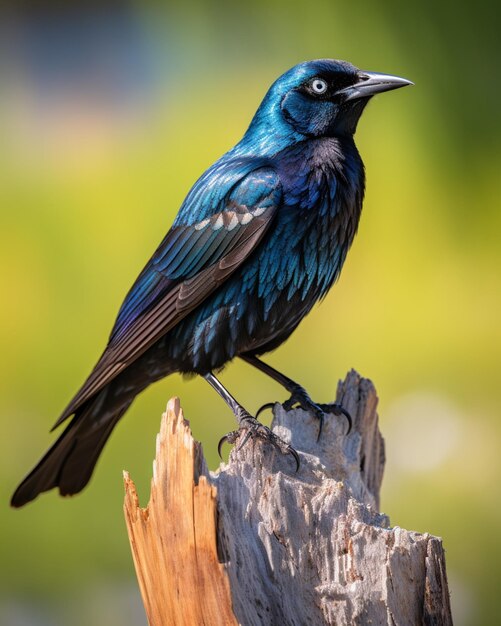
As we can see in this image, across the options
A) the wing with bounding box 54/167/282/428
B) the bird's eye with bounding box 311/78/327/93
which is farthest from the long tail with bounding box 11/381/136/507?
the bird's eye with bounding box 311/78/327/93

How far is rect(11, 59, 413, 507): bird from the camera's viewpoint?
339cm

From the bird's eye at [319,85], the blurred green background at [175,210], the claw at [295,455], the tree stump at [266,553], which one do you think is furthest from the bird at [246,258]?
the blurred green background at [175,210]

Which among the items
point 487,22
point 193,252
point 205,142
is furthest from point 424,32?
point 193,252

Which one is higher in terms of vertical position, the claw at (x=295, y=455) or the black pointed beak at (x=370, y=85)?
the black pointed beak at (x=370, y=85)

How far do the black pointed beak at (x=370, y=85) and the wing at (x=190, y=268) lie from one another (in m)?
0.44

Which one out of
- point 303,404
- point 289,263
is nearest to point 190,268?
point 289,263

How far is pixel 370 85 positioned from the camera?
3555 millimetres

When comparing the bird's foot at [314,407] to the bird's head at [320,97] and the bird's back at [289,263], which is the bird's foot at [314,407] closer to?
the bird's back at [289,263]

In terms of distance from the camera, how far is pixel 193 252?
3521mm

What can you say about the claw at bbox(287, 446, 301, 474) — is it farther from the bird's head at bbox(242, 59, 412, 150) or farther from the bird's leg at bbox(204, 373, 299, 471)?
the bird's head at bbox(242, 59, 412, 150)

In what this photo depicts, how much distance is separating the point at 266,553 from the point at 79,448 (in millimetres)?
1328

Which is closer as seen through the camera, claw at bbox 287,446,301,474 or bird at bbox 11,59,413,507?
claw at bbox 287,446,301,474

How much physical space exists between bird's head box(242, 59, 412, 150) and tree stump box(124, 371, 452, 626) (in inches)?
55.6

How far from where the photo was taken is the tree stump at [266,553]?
2441 millimetres
